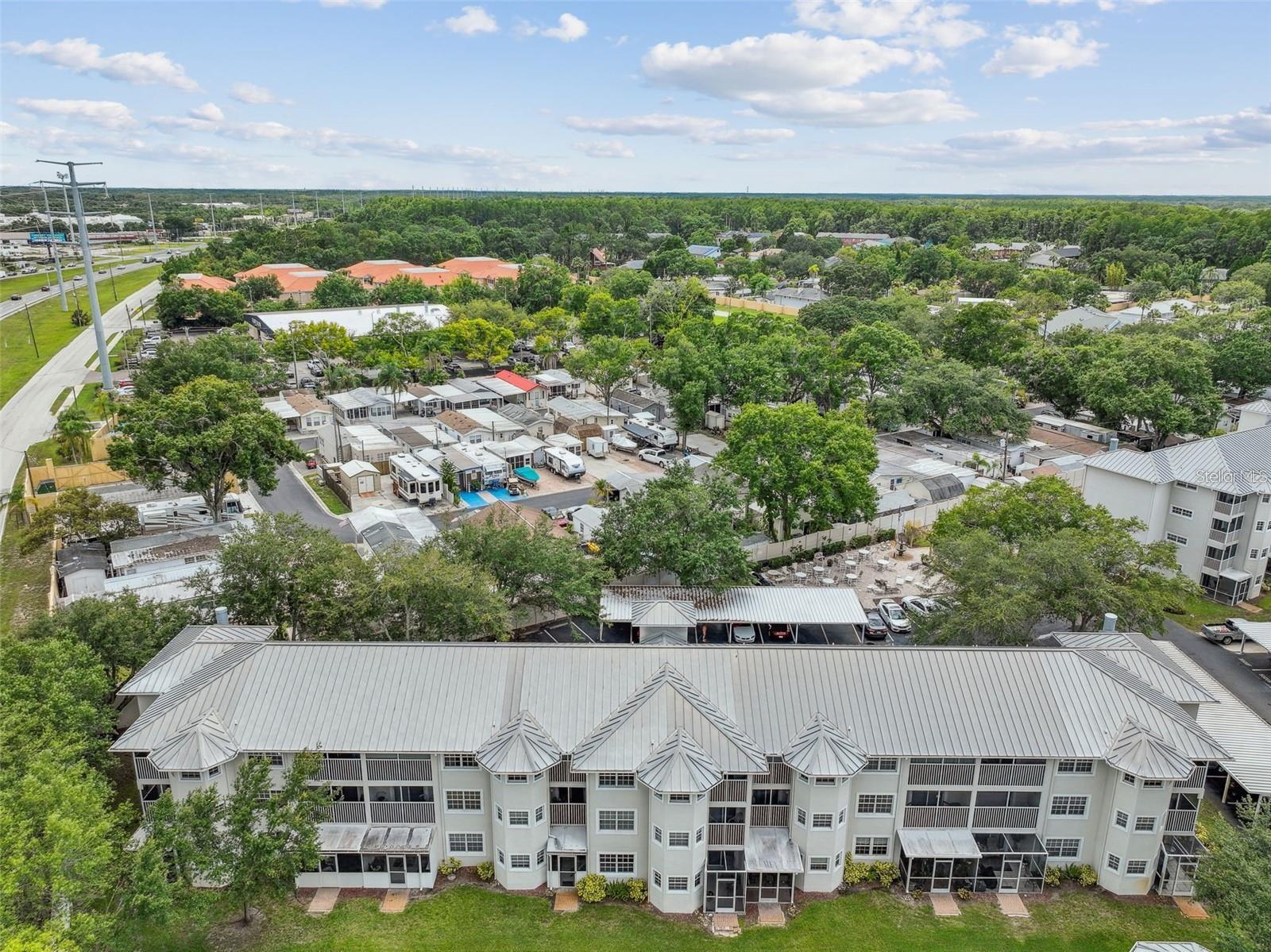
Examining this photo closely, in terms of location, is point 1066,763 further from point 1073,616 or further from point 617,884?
point 617,884

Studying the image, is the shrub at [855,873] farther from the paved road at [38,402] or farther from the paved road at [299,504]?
the paved road at [38,402]

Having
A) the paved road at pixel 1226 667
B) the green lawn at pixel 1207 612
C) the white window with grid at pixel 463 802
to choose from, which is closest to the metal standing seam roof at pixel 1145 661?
the paved road at pixel 1226 667

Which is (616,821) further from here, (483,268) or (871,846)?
(483,268)

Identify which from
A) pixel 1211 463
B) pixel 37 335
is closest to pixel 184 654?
pixel 1211 463

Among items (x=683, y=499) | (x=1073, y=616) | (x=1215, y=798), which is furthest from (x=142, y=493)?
(x=1215, y=798)

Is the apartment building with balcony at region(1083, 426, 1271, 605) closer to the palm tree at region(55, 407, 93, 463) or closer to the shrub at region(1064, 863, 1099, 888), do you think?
the shrub at region(1064, 863, 1099, 888)

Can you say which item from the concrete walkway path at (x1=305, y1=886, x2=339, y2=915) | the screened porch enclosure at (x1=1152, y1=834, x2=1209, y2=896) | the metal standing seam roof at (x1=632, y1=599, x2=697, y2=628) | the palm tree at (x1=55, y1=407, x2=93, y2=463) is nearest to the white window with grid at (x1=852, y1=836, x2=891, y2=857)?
the screened porch enclosure at (x1=1152, y1=834, x2=1209, y2=896)
